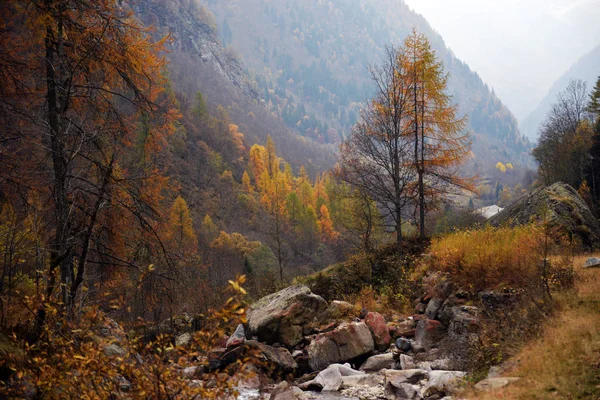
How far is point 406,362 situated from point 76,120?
6.68m

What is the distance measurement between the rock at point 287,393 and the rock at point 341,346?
4.51ft

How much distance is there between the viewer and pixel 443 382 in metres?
5.24

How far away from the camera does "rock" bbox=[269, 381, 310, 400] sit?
224 inches

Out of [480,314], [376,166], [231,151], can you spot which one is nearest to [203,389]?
[480,314]

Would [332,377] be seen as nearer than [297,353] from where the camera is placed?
Yes

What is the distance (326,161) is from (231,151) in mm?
61667

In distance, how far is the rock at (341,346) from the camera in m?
7.52

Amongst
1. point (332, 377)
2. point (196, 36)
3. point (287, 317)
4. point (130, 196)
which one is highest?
point (196, 36)

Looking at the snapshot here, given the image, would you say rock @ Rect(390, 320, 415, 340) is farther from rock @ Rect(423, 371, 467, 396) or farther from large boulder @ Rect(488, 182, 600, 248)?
large boulder @ Rect(488, 182, 600, 248)

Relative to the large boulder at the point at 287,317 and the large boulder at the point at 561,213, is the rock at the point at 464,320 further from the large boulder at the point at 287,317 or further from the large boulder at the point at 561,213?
the large boulder at the point at 287,317

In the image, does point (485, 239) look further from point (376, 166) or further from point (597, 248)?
point (376, 166)

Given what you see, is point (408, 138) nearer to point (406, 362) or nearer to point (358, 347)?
point (358, 347)

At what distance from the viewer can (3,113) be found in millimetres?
4551

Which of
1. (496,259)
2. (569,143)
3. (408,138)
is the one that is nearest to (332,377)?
(496,259)
